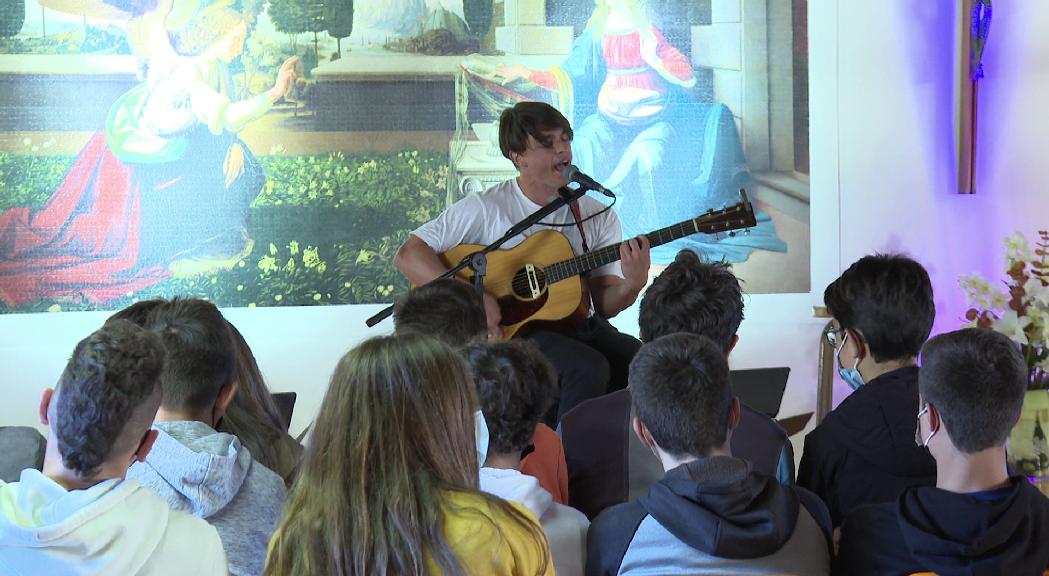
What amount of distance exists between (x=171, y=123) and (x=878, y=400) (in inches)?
136

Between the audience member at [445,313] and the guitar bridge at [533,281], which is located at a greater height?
the audience member at [445,313]

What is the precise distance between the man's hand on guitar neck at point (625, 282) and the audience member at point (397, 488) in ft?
7.56

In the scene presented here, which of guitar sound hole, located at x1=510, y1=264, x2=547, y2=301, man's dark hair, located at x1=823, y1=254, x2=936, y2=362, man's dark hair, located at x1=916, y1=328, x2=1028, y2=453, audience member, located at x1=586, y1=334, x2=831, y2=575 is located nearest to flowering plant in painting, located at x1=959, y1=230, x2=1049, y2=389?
man's dark hair, located at x1=823, y1=254, x2=936, y2=362

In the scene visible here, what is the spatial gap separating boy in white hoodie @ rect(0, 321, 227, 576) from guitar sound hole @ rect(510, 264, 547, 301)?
2.34 meters

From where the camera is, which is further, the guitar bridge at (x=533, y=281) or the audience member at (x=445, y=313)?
the guitar bridge at (x=533, y=281)

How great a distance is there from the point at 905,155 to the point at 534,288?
2.33 m

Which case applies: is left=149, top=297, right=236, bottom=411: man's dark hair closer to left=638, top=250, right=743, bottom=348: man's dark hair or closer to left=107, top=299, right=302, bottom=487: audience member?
left=107, top=299, right=302, bottom=487: audience member

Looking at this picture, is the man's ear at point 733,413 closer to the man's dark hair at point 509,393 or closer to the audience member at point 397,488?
the man's dark hair at point 509,393

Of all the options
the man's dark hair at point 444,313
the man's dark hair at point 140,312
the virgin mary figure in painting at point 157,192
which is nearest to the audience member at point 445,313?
the man's dark hair at point 444,313

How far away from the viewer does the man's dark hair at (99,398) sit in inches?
58.9

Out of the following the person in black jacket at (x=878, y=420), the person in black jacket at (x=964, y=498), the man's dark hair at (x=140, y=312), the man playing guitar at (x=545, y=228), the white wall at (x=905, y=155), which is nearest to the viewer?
the person in black jacket at (x=964, y=498)

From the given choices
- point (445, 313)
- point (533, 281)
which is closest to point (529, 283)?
point (533, 281)

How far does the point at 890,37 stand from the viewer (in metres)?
5.22

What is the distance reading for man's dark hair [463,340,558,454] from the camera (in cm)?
200
